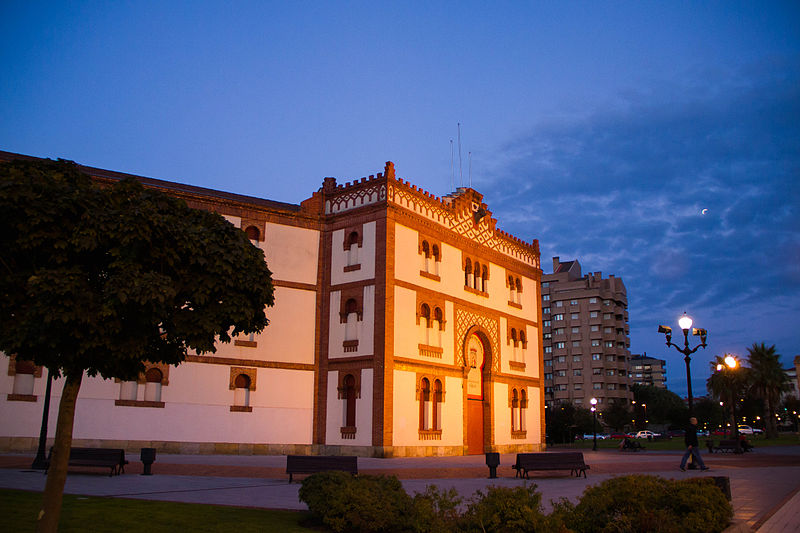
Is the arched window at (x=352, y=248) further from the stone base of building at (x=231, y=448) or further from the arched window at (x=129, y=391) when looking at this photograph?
the arched window at (x=129, y=391)

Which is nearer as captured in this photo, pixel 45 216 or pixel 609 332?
pixel 45 216

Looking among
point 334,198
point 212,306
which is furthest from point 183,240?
point 334,198

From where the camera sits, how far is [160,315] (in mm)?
9227

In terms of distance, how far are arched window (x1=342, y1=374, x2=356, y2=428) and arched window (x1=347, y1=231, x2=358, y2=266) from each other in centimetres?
591

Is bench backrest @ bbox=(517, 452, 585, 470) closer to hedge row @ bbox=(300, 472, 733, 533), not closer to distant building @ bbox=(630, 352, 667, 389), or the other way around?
hedge row @ bbox=(300, 472, 733, 533)

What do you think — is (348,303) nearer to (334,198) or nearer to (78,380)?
(334,198)

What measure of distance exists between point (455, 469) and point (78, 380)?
16.3 metres

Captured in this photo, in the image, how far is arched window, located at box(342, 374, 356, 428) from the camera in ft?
109

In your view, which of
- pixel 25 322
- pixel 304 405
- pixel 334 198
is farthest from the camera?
pixel 334 198

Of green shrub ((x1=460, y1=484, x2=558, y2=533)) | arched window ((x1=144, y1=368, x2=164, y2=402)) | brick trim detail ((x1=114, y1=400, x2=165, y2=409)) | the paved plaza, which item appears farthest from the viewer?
arched window ((x1=144, y1=368, x2=164, y2=402))

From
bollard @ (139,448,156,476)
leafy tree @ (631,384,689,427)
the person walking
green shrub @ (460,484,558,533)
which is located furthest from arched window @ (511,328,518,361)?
leafy tree @ (631,384,689,427)

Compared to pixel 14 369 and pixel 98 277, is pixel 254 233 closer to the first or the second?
pixel 14 369

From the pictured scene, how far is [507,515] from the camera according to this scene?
9047mm

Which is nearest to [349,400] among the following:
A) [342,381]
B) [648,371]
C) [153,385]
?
[342,381]
